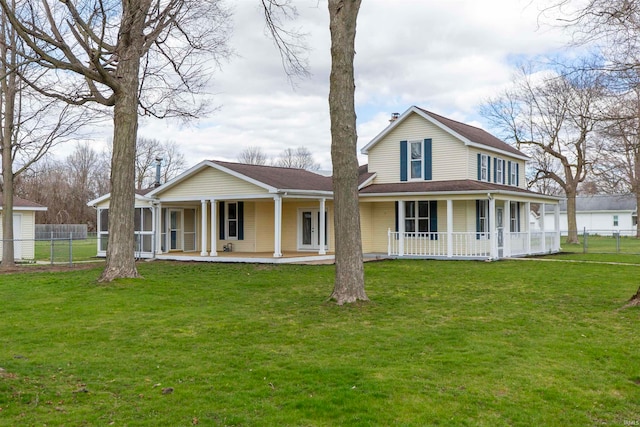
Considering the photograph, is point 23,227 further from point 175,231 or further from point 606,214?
point 606,214

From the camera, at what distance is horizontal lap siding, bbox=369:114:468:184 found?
2103 cm

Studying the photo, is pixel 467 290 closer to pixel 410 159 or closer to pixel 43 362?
pixel 43 362

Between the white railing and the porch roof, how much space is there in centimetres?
154

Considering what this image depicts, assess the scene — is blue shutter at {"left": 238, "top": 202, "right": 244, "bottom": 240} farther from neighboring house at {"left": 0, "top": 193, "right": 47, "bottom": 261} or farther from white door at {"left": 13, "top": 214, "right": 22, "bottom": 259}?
white door at {"left": 13, "top": 214, "right": 22, "bottom": 259}

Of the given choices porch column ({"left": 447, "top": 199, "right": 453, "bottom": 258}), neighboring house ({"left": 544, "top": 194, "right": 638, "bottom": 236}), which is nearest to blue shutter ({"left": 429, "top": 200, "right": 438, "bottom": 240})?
porch column ({"left": 447, "top": 199, "right": 453, "bottom": 258})

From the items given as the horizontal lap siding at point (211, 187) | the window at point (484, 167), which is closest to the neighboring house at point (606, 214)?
the window at point (484, 167)

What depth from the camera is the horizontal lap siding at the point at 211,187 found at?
19531mm

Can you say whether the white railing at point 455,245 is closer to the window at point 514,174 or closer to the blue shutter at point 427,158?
the blue shutter at point 427,158

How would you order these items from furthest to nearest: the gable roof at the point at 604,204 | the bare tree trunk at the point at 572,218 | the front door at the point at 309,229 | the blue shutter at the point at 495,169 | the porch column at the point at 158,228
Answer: the gable roof at the point at 604,204
the bare tree trunk at the point at 572,218
the blue shutter at the point at 495,169
the front door at the point at 309,229
the porch column at the point at 158,228

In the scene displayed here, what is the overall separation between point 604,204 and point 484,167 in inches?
1474

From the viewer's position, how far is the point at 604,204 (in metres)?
53.4

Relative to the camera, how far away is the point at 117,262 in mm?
13602

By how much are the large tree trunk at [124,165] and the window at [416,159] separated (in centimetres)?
1140

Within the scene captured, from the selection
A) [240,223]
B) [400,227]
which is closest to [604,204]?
[400,227]
